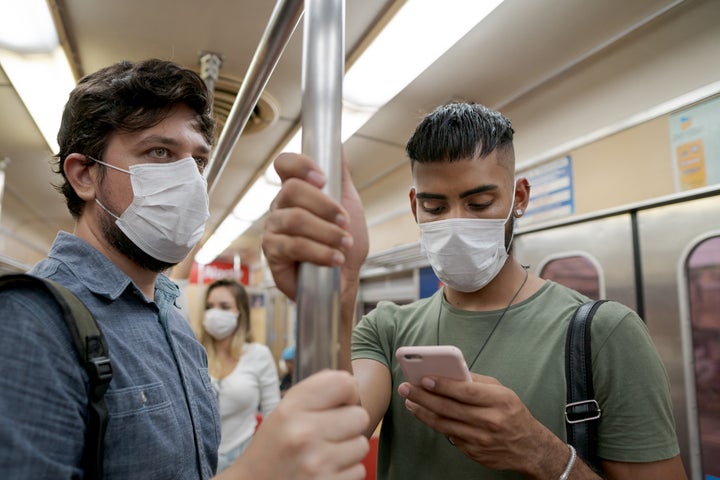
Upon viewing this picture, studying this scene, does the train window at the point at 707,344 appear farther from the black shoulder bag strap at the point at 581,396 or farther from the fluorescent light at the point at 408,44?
the fluorescent light at the point at 408,44

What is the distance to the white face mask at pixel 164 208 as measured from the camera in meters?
1.18

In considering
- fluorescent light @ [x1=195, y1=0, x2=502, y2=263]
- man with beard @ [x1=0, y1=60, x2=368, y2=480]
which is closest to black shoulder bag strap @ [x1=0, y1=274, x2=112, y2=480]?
Result: man with beard @ [x1=0, y1=60, x2=368, y2=480]

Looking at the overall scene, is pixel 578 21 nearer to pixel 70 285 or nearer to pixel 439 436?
pixel 439 436

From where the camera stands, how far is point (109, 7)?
2396 millimetres

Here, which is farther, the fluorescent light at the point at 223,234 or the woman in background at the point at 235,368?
the fluorescent light at the point at 223,234

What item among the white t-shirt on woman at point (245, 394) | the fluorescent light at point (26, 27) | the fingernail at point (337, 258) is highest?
the fluorescent light at point (26, 27)

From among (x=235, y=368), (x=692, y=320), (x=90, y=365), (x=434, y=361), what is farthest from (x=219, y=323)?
(x=692, y=320)

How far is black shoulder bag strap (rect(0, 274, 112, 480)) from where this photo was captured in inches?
32.0

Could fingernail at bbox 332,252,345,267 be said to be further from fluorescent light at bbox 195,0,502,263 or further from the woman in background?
the woman in background

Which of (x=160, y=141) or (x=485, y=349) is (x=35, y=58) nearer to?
(x=160, y=141)

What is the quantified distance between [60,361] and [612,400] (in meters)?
1.14

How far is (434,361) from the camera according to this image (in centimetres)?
93

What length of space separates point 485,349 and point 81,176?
1148 mm

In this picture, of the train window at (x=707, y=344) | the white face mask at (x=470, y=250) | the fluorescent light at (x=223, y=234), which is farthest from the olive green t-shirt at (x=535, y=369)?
the fluorescent light at (x=223, y=234)
